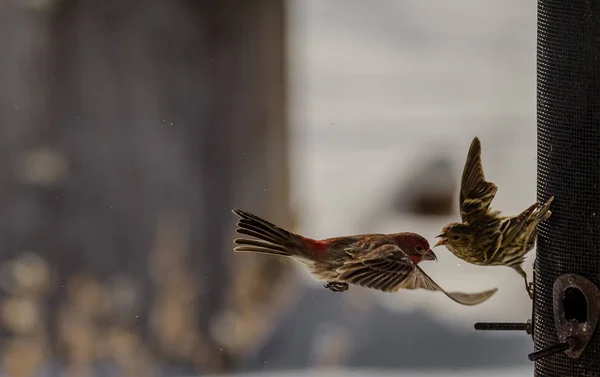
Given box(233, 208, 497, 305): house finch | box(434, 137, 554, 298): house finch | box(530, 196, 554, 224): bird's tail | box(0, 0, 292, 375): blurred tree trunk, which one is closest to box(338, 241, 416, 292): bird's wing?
box(233, 208, 497, 305): house finch

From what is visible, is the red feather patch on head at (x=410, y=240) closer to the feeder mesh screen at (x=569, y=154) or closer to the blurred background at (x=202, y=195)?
the feeder mesh screen at (x=569, y=154)

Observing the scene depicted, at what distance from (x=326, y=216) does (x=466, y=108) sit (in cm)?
225

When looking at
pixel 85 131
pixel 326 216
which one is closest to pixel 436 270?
Result: pixel 326 216

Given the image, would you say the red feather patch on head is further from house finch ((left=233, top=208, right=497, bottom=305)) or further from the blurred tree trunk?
the blurred tree trunk

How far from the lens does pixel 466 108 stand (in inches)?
486

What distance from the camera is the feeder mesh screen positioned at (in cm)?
458

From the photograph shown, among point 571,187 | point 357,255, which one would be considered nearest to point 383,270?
point 357,255

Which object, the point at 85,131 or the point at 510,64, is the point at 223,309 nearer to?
the point at 85,131

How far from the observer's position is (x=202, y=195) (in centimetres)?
1004

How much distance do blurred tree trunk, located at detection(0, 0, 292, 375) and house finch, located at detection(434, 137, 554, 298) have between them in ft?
16.3

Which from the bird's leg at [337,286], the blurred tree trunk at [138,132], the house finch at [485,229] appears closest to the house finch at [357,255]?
the bird's leg at [337,286]

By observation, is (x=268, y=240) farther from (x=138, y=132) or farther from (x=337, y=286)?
(x=138, y=132)

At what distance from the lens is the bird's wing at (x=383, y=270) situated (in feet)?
14.4

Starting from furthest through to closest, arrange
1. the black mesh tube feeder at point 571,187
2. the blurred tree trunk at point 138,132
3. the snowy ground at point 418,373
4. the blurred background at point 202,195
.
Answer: the blurred tree trunk at point 138,132, the blurred background at point 202,195, the snowy ground at point 418,373, the black mesh tube feeder at point 571,187
